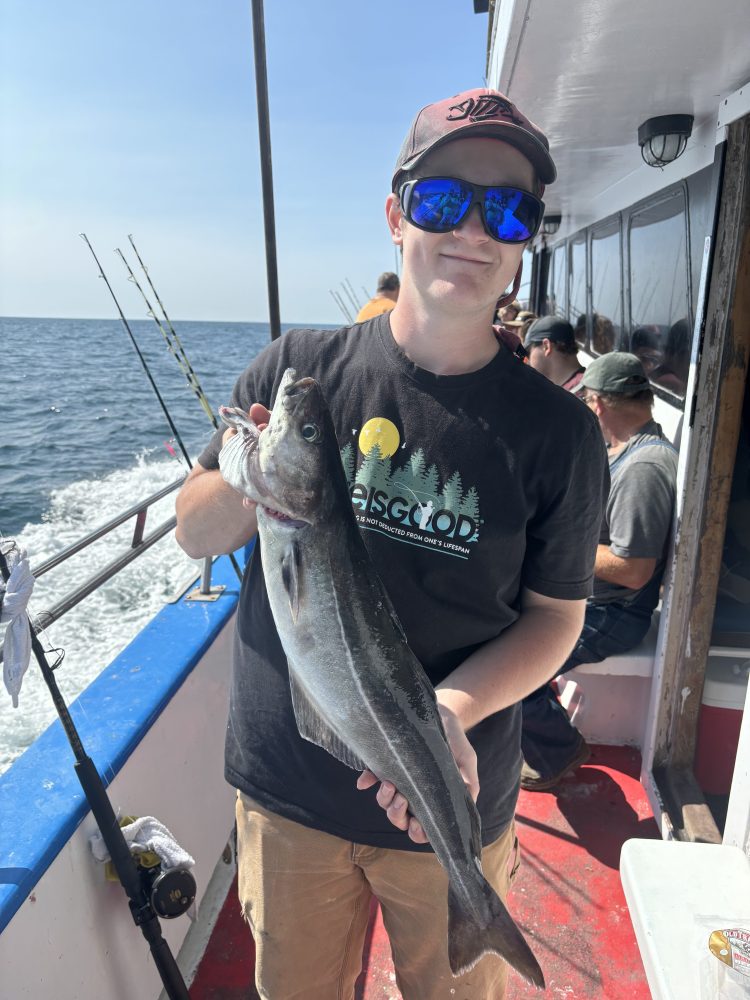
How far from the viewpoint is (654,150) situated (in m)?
4.09

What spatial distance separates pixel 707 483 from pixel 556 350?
11.5 feet

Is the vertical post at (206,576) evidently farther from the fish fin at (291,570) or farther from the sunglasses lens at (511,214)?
the sunglasses lens at (511,214)

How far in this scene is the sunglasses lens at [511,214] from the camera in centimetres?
162

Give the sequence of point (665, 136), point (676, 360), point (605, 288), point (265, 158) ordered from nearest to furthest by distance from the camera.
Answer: point (265, 158) < point (665, 136) < point (676, 360) < point (605, 288)

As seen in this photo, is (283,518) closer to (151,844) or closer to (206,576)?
(151,844)

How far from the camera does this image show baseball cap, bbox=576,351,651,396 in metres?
4.11

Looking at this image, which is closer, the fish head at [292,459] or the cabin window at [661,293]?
the fish head at [292,459]

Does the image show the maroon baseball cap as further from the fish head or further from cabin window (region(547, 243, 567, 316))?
cabin window (region(547, 243, 567, 316))

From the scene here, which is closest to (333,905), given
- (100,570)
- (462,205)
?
(100,570)

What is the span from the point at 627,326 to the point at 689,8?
4.36 meters

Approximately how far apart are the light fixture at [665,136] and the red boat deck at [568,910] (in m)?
3.76

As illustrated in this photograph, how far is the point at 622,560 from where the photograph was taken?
12.1 ft

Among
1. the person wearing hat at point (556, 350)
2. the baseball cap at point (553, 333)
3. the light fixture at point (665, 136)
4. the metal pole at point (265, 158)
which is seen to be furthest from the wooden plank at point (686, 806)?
the baseball cap at point (553, 333)

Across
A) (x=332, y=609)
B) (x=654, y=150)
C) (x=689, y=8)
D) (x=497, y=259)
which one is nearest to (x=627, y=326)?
(x=654, y=150)
